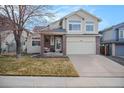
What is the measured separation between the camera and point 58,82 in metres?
6.97

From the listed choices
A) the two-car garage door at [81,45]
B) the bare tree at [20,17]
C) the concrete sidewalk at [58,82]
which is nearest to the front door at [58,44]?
the two-car garage door at [81,45]

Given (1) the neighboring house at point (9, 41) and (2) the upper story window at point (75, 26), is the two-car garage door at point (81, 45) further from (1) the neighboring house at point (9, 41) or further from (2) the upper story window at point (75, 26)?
(1) the neighboring house at point (9, 41)

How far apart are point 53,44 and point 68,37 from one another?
918 mm

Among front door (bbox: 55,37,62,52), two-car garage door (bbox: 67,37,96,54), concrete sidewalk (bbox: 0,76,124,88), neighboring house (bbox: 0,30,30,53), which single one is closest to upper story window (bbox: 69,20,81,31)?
two-car garage door (bbox: 67,37,96,54)

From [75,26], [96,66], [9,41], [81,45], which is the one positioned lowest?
[96,66]

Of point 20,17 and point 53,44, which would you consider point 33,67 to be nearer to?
point 20,17

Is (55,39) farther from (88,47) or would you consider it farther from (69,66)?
(69,66)

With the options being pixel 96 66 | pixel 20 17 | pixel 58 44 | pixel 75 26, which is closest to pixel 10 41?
pixel 20 17

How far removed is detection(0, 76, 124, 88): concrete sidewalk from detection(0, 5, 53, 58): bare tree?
105 centimetres

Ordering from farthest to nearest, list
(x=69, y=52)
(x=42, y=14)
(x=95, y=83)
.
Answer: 1. (x=69, y=52)
2. (x=42, y=14)
3. (x=95, y=83)

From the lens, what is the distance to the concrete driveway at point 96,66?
781cm

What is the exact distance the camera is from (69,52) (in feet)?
30.2
